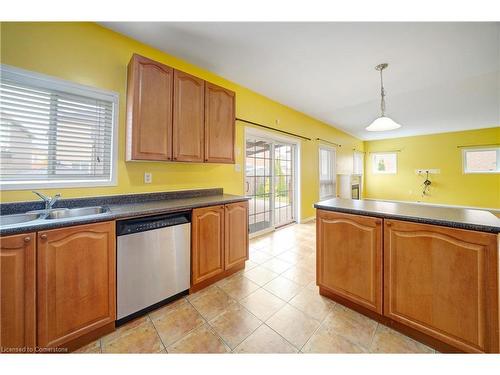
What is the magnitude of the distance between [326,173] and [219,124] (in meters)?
4.00

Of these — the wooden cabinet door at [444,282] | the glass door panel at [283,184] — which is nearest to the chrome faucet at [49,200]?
the wooden cabinet door at [444,282]

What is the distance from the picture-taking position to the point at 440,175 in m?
6.13

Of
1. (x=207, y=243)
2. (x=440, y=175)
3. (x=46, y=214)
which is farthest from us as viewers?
(x=440, y=175)

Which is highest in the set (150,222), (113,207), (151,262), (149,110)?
(149,110)

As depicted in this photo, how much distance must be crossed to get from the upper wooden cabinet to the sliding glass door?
1.03 meters

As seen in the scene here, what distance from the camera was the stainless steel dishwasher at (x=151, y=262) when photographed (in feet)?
4.70

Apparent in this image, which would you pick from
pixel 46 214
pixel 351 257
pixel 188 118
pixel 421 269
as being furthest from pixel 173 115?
pixel 421 269

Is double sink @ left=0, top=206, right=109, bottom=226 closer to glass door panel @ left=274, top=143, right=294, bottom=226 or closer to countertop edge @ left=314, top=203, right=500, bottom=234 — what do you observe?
countertop edge @ left=314, top=203, right=500, bottom=234

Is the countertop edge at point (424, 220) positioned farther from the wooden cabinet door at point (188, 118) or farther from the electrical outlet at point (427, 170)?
the electrical outlet at point (427, 170)

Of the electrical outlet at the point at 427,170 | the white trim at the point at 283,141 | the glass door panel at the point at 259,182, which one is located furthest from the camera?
the electrical outlet at the point at 427,170

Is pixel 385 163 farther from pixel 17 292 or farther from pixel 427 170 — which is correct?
pixel 17 292

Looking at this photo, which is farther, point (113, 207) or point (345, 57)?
point (345, 57)
